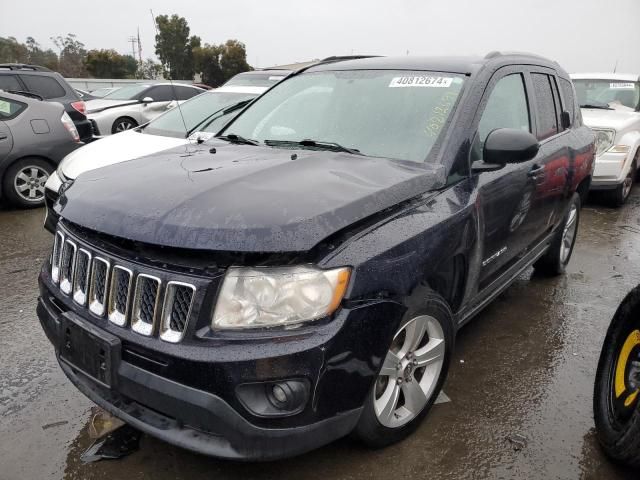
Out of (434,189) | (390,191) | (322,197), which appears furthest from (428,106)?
(322,197)

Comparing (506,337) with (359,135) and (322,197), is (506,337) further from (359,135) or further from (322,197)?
(322,197)

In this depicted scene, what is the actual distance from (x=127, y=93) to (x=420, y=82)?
11.7 meters

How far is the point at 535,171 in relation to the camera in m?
3.30

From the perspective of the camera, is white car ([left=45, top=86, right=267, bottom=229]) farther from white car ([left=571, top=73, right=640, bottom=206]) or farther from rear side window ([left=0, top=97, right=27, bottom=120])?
white car ([left=571, top=73, right=640, bottom=206])

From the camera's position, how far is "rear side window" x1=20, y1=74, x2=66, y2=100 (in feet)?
27.5

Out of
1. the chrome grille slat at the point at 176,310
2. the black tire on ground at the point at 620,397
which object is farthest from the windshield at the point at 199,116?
the black tire on ground at the point at 620,397

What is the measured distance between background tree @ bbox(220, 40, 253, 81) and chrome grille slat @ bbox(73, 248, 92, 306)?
40087mm

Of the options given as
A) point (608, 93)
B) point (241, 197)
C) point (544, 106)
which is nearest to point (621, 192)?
point (608, 93)

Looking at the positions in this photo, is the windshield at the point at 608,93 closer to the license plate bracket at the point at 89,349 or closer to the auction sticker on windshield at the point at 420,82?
the auction sticker on windshield at the point at 420,82

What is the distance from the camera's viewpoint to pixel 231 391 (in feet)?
5.86

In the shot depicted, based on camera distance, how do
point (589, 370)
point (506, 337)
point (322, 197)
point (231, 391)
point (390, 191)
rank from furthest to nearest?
point (506, 337)
point (589, 370)
point (390, 191)
point (322, 197)
point (231, 391)

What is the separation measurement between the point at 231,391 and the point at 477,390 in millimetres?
1670

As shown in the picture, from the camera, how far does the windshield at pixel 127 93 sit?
12.6 m

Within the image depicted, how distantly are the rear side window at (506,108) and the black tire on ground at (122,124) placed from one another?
9.40m
